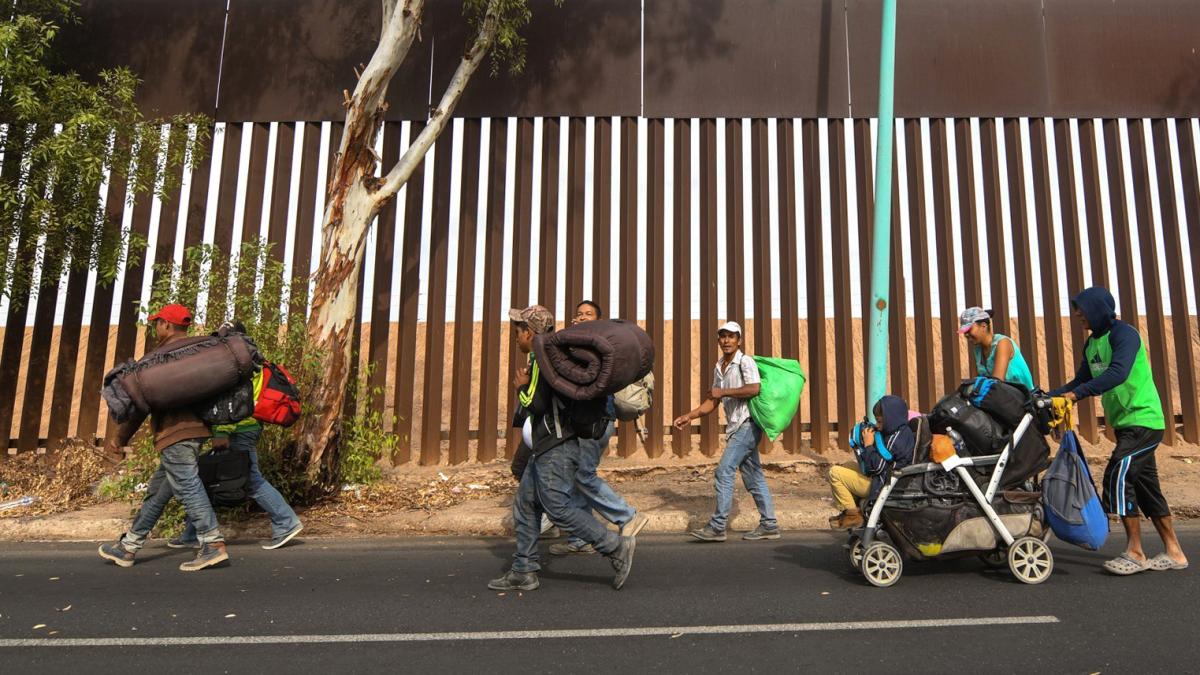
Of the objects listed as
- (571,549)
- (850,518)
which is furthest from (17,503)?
(850,518)

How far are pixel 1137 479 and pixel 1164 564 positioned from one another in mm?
538

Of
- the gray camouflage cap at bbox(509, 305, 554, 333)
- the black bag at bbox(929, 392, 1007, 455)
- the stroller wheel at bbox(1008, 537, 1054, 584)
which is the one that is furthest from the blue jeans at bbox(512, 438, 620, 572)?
the stroller wheel at bbox(1008, 537, 1054, 584)

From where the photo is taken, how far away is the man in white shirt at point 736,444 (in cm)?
651

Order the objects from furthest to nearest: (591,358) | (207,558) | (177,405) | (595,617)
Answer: (207,558) → (177,405) → (591,358) → (595,617)

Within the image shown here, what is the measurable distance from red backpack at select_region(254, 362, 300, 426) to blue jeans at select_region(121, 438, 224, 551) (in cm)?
50

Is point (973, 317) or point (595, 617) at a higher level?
point (973, 317)

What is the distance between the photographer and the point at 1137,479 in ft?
17.2

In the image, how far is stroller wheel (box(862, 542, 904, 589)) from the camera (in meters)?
4.99

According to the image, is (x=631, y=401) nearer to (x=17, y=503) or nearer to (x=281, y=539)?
(x=281, y=539)

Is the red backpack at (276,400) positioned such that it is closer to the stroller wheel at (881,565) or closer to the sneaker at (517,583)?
the sneaker at (517,583)

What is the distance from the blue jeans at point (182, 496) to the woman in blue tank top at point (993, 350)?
5419 millimetres

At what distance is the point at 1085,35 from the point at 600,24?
5.99 meters

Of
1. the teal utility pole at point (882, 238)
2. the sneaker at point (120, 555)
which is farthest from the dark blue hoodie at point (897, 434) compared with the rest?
the sneaker at point (120, 555)

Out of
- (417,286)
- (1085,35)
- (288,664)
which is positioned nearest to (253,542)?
(288,664)
